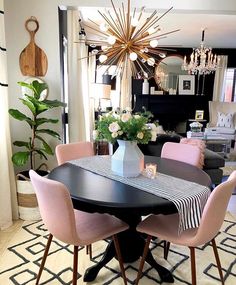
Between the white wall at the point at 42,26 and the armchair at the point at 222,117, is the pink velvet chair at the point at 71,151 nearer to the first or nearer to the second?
the white wall at the point at 42,26

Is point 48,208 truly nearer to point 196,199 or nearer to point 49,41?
point 196,199

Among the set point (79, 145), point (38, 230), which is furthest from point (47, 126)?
point (38, 230)

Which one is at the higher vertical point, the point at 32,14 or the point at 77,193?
the point at 32,14

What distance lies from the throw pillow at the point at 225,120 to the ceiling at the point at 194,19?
1895 mm

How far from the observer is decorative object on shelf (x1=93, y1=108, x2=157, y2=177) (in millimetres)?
1715

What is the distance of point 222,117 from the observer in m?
7.08

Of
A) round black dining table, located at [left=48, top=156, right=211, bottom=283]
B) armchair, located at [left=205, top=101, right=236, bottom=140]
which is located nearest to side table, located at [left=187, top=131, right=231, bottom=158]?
armchair, located at [left=205, top=101, right=236, bottom=140]

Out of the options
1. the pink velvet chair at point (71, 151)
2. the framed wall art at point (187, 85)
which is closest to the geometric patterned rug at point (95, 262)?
the pink velvet chair at point (71, 151)

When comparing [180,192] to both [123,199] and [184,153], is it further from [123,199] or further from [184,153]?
[184,153]

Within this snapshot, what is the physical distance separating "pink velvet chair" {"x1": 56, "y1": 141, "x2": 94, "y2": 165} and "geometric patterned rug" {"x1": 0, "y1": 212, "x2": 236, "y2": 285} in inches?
29.9

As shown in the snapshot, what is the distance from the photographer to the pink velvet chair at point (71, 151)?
8.03 feet

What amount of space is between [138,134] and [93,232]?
68 centimetres

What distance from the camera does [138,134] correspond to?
5.64 feet

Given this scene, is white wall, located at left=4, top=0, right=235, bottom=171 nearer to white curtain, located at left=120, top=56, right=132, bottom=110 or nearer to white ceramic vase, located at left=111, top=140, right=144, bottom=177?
white ceramic vase, located at left=111, top=140, right=144, bottom=177
